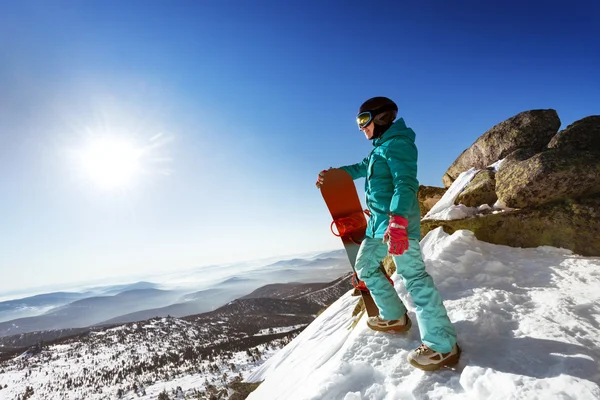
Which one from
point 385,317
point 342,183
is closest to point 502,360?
point 385,317

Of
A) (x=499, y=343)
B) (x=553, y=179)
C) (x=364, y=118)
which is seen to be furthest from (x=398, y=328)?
(x=553, y=179)

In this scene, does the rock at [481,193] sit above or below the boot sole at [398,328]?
above

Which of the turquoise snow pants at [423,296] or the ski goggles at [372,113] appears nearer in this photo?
the turquoise snow pants at [423,296]

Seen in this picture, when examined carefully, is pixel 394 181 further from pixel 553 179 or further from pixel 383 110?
pixel 553 179

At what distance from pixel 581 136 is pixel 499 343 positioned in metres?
8.78

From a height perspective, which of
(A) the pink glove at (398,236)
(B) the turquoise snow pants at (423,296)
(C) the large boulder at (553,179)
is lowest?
(B) the turquoise snow pants at (423,296)

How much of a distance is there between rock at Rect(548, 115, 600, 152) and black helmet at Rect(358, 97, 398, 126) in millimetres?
7579

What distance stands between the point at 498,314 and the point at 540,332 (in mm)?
617

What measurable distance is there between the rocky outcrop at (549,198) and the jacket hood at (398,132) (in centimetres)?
526

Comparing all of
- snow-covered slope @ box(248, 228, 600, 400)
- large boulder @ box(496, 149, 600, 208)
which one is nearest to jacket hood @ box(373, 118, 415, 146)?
snow-covered slope @ box(248, 228, 600, 400)

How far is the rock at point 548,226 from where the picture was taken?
266 inches

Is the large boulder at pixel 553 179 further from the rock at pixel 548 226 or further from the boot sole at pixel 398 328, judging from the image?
the boot sole at pixel 398 328

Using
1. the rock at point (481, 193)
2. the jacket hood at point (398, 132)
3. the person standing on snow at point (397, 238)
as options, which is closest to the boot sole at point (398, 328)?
the person standing on snow at point (397, 238)

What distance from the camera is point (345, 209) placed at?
686 cm
